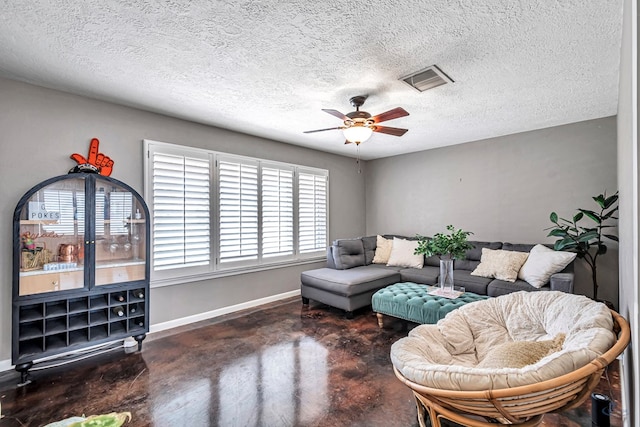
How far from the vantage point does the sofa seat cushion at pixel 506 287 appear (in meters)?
3.47

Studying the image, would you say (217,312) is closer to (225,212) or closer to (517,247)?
(225,212)

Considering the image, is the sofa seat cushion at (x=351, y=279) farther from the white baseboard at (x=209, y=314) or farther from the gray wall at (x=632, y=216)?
the gray wall at (x=632, y=216)

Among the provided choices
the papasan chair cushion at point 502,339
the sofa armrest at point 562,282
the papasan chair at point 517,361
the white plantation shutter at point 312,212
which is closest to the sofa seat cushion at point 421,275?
the sofa armrest at point 562,282

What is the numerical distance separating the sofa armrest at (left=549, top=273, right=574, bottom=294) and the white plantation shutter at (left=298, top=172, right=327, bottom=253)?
3.29m

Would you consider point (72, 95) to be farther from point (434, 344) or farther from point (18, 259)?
point (434, 344)

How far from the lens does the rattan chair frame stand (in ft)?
3.80

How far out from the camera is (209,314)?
3875 mm

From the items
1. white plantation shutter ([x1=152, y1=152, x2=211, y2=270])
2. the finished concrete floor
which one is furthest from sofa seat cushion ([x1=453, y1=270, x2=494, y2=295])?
white plantation shutter ([x1=152, y1=152, x2=211, y2=270])

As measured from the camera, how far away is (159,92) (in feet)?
9.55

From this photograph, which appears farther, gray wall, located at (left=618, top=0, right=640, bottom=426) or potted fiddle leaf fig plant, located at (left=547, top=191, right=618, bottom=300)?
potted fiddle leaf fig plant, located at (left=547, top=191, right=618, bottom=300)

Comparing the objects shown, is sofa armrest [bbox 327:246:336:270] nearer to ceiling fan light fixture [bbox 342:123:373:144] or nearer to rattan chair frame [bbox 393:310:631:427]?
ceiling fan light fixture [bbox 342:123:373:144]

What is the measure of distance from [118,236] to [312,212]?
291cm

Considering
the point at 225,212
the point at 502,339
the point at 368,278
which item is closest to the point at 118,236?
the point at 225,212

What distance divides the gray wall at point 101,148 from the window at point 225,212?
17 centimetres
